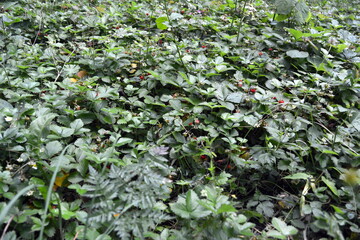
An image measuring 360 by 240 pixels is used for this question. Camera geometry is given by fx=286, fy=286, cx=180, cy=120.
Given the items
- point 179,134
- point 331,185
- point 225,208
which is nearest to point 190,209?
point 225,208

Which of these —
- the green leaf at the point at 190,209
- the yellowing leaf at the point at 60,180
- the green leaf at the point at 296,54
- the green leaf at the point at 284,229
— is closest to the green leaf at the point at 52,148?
the yellowing leaf at the point at 60,180

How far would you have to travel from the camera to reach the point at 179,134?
1853 millimetres

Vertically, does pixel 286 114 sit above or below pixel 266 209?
above

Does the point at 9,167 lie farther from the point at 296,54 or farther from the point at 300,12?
the point at 300,12

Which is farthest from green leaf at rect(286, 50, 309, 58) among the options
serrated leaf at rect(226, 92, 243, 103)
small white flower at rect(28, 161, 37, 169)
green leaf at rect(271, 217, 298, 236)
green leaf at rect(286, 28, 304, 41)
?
small white flower at rect(28, 161, 37, 169)

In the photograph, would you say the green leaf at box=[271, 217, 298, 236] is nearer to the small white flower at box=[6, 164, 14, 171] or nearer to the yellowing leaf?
the yellowing leaf

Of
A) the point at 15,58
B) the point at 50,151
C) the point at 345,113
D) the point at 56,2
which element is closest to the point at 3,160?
the point at 50,151

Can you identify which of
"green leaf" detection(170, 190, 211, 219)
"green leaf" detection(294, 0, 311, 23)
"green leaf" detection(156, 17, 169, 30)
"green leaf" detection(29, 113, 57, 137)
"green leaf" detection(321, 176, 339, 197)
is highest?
"green leaf" detection(294, 0, 311, 23)

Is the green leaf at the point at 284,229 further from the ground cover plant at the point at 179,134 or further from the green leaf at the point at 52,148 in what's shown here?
the green leaf at the point at 52,148

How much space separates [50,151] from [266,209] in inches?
47.4

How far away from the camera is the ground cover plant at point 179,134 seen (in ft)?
4.17

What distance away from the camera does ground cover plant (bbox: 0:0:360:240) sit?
4.17 ft

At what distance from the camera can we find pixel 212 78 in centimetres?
238

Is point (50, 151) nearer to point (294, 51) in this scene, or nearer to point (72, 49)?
point (72, 49)
